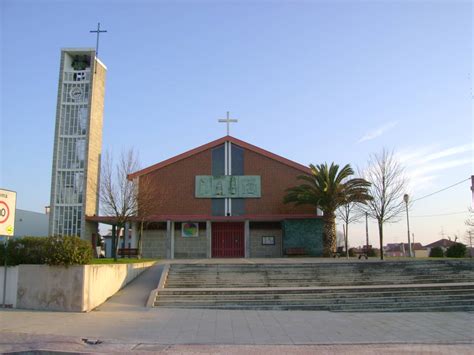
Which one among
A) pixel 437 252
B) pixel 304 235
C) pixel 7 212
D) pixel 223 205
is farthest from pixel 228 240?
pixel 7 212

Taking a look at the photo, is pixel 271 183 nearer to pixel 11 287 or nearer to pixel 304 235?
pixel 304 235

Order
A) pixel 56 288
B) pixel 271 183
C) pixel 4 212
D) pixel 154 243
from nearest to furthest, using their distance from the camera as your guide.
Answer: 1. pixel 4 212
2. pixel 56 288
3. pixel 154 243
4. pixel 271 183

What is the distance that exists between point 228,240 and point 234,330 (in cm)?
2354

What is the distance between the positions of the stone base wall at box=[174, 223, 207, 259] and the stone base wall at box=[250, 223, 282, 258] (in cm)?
353

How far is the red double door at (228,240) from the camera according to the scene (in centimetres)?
3316

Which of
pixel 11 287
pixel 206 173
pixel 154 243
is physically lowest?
pixel 11 287

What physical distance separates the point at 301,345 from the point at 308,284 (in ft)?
26.6

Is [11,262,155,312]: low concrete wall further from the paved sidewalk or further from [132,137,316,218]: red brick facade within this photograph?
[132,137,316,218]: red brick facade

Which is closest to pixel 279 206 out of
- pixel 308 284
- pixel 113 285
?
pixel 308 284

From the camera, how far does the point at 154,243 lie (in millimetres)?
33000

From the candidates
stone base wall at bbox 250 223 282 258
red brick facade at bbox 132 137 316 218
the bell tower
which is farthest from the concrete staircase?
the bell tower

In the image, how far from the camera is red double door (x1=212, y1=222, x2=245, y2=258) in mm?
33156

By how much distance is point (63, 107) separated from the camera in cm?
3591

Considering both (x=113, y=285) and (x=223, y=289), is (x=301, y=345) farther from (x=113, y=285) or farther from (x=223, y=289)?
(x=113, y=285)
